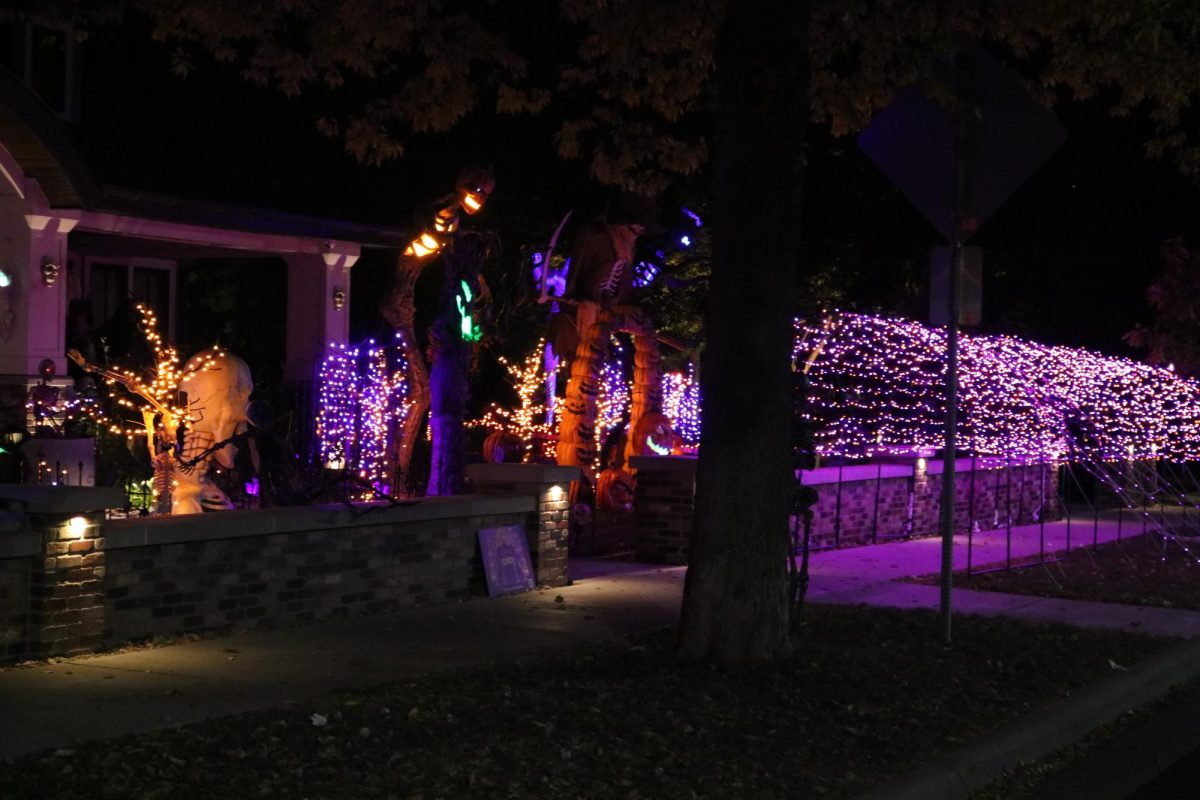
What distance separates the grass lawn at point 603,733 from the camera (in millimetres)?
5922

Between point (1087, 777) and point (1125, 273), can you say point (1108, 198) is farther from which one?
point (1087, 777)

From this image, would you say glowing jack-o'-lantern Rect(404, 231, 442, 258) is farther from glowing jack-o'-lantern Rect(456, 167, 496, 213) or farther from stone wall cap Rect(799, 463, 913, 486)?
stone wall cap Rect(799, 463, 913, 486)

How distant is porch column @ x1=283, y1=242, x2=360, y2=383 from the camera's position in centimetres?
1669

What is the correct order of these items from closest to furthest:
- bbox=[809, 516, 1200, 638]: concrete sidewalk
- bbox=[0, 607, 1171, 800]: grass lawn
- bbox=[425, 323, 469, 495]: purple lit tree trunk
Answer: bbox=[0, 607, 1171, 800]: grass lawn < bbox=[809, 516, 1200, 638]: concrete sidewalk < bbox=[425, 323, 469, 495]: purple lit tree trunk

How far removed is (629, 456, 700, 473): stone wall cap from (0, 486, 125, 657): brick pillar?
249 inches

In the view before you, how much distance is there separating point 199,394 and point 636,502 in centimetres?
416

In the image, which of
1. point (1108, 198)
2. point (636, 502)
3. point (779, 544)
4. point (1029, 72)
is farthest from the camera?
point (1108, 198)

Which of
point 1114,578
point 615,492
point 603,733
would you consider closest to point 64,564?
point 603,733

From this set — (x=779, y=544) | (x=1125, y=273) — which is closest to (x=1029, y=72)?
(x=1125, y=273)

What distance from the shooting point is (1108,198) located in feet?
83.7

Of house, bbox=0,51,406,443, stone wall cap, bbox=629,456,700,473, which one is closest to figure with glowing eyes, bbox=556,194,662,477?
house, bbox=0,51,406,443

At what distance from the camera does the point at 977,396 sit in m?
15.7

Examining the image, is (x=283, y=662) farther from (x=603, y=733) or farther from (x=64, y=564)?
(x=603, y=733)

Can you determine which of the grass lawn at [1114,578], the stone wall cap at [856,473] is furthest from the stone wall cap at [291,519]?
the stone wall cap at [856,473]
